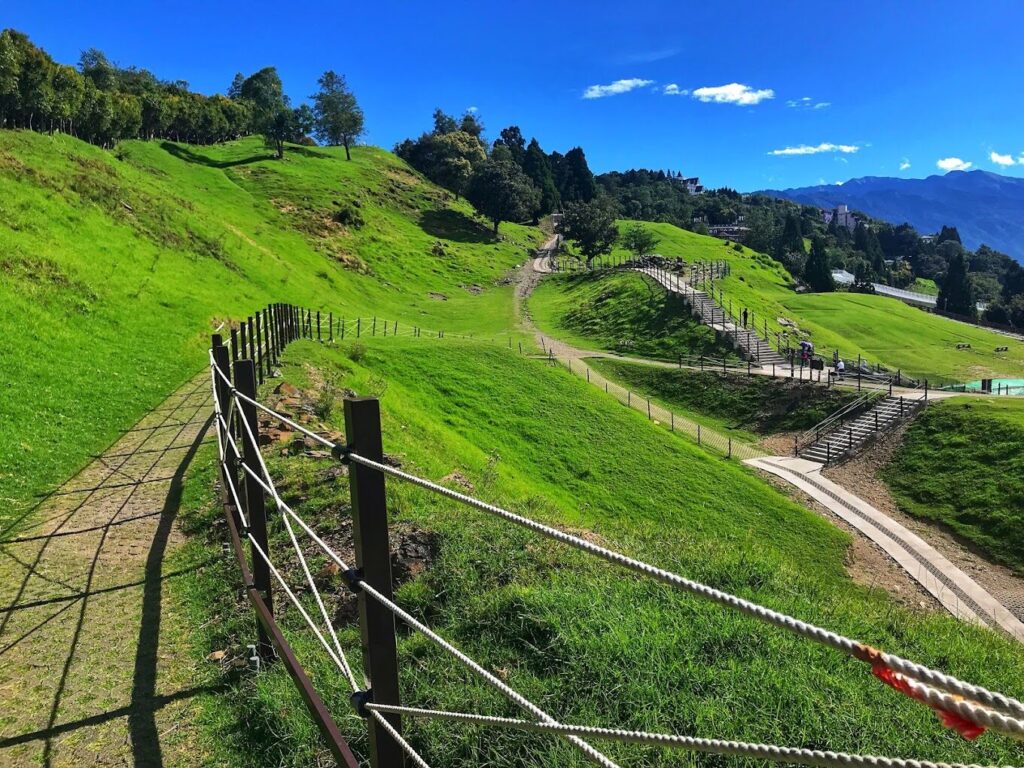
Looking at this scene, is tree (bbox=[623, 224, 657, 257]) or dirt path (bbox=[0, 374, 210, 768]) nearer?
dirt path (bbox=[0, 374, 210, 768])

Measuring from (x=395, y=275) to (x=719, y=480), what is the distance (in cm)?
4586

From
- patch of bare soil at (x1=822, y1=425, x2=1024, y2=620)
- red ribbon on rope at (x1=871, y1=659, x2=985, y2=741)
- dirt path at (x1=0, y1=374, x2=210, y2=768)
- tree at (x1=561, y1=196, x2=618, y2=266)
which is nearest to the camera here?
red ribbon on rope at (x1=871, y1=659, x2=985, y2=741)

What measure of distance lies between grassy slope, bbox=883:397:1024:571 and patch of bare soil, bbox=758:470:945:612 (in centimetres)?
409

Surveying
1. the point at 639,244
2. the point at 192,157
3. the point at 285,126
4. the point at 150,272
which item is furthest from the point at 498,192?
the point at 150,272

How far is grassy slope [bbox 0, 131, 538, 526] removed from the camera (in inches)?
554

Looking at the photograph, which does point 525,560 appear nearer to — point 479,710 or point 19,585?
point 479,710

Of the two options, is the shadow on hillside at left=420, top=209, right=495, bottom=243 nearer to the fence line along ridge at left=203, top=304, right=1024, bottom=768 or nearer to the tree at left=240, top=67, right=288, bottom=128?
the tree at left=240, top=67, right=288, bottom=128

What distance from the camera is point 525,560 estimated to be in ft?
25.7

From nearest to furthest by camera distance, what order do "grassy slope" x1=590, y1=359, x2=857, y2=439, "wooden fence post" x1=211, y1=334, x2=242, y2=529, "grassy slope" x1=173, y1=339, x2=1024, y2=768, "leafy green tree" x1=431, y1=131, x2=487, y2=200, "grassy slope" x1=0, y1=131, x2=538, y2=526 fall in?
1. "grassy slope" x1=173, y1=339, x2=1024, y2=768
2. "wooden fence post" x1=211, y1=334, x2=242, y2=529
3. "grassy slope" x1=0, y1=131, x2=538, y2=526
4. "grassy slope" x1=590, y1=359, x2=857, y2=439
5. "leafy green tree" x1=431, y1=131, x2=487, y2=200

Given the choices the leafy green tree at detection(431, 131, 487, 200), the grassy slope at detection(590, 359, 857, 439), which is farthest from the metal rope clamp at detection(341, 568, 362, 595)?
the leafy green tree at detection(431, 131, 487, 200)

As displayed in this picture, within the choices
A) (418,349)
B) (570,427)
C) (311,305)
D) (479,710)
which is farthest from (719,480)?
(311,305)

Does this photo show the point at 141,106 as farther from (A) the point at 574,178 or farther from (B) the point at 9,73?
(A) the point at 574,178

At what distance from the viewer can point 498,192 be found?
298 ft

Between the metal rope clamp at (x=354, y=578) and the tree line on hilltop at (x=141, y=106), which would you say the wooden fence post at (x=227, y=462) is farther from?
the tree line on hilltop at (x=141, y=106)
